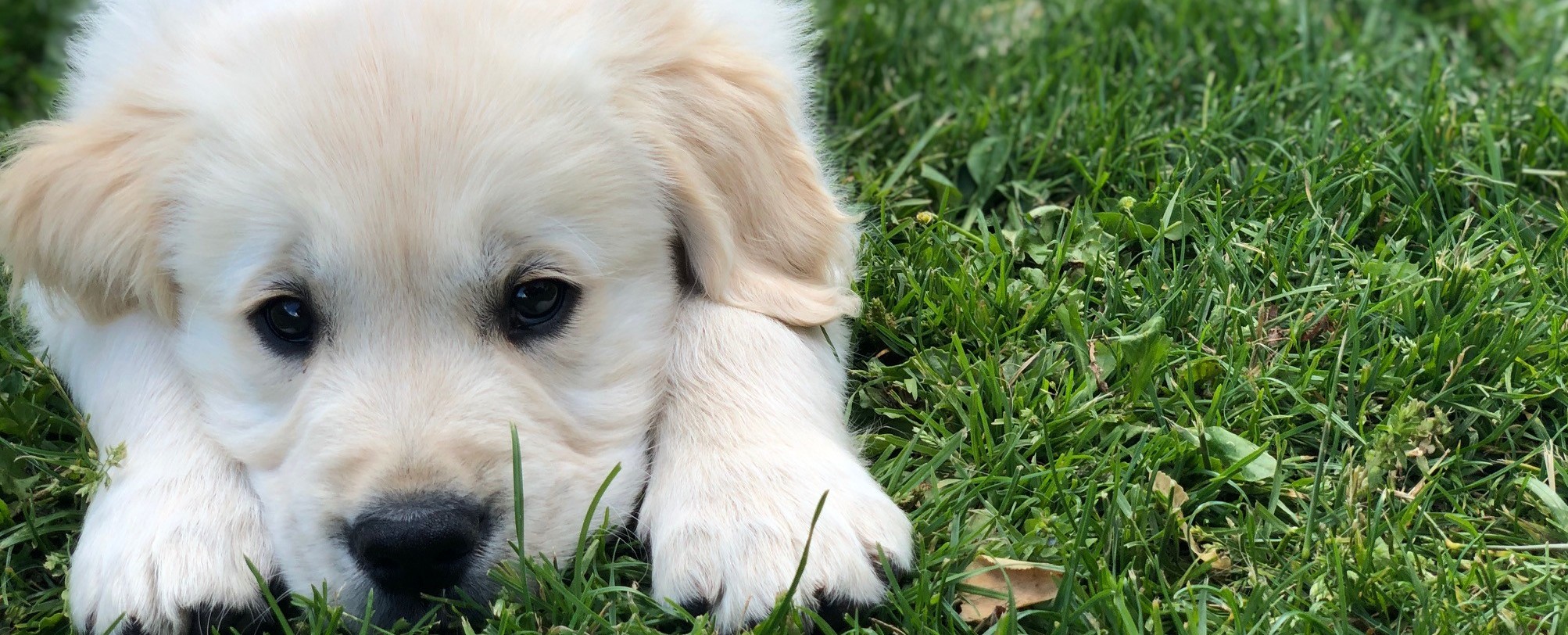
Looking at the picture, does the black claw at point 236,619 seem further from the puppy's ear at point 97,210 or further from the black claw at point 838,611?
the black claw at point 838,611

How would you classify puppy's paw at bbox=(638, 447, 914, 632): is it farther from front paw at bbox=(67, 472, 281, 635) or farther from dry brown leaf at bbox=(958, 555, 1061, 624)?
front paw at bbox=(67, 472, 281, 635)

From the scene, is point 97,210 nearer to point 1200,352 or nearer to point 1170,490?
point 1170,490

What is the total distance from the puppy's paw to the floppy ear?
19.1 inches

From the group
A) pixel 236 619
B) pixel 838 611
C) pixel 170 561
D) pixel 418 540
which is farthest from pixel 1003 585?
pixel 170 561

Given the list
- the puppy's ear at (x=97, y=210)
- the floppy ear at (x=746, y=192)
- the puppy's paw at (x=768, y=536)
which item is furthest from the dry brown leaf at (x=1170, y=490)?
the puppy's ear at (x=97, y=210)

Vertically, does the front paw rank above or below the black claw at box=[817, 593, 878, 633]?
above

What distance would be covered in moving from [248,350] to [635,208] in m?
0.83

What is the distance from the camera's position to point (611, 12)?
297 cm

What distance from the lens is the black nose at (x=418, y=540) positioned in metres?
2.29

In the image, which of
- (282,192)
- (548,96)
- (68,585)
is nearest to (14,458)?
(68,585)

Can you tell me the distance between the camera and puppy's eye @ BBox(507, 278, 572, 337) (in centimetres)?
263

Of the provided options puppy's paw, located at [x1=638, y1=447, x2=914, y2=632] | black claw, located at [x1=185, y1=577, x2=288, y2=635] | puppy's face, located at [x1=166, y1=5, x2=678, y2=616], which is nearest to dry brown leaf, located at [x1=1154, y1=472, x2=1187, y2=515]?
puppy's paw, located at [x1=638, y1=447, x2=914, y2=632]

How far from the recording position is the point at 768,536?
236 centimetres

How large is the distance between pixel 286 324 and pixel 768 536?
1.07 metres
